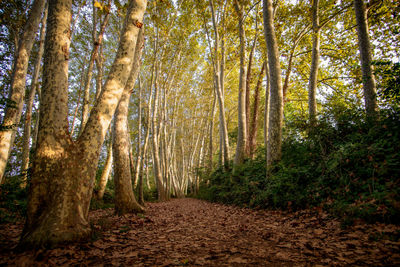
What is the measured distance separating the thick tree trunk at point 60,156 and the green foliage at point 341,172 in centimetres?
379

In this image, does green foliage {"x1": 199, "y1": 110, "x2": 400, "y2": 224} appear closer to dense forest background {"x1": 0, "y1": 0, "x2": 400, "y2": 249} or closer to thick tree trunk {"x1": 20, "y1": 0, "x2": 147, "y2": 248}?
dense forest background {"x1": 0, "y1": 0, "x2": 400, "y2": 249}

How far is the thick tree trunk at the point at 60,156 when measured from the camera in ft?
7.38

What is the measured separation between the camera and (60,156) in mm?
2549

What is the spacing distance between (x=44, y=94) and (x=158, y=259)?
268 centimetres

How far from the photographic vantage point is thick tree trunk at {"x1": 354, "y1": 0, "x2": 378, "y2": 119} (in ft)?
16.5

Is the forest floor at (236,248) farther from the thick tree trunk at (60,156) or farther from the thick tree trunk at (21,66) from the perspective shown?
the thick tree trunk at (21,66)

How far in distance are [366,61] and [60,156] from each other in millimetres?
7718

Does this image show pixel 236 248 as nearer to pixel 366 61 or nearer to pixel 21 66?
pixel 366 61

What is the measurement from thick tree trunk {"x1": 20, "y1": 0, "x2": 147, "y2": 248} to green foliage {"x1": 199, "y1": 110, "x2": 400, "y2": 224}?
379 cm

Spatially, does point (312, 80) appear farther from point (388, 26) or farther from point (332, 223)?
point (332, 223)

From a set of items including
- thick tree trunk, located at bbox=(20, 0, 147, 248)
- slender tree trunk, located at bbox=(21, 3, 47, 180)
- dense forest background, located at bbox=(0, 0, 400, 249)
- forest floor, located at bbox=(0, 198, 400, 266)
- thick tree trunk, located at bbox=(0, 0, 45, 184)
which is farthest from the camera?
slender tree trunk, located at bbox=(21, 3, 47, 180)

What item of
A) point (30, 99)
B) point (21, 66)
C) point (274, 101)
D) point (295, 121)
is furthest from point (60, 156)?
point (30, 99)

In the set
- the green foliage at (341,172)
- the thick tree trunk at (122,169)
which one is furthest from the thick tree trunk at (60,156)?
the green foliage at (341,172)

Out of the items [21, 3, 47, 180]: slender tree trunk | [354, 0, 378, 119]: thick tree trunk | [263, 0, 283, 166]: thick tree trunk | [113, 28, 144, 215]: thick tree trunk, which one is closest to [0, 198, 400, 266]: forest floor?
[113, 28, 144, 215]: thick tree trunk
